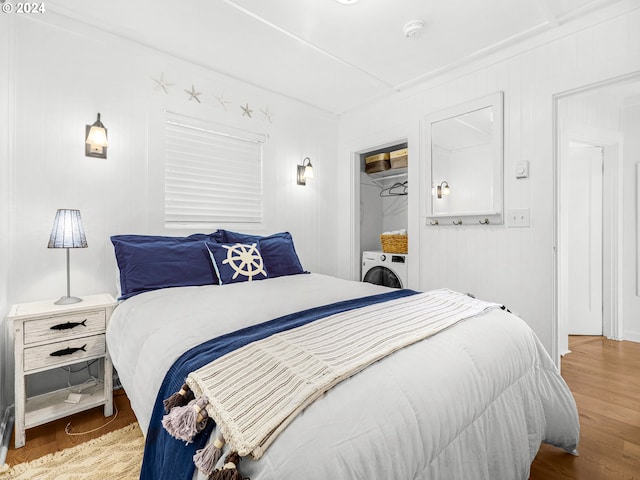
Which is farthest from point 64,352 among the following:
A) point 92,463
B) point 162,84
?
point 162,84

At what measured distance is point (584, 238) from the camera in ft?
11.5

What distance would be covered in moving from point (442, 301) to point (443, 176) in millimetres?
1619

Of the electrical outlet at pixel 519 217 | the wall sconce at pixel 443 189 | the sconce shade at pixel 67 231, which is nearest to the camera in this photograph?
the sconce shade at pixel 67 231

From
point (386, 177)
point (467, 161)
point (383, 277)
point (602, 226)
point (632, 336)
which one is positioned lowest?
point (632, 336)

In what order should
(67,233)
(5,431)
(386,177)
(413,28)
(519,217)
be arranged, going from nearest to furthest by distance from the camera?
(5,431)
(67,233)
(413,28)
(519,217)
(386,177)

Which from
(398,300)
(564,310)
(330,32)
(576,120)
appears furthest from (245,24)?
(564,310)

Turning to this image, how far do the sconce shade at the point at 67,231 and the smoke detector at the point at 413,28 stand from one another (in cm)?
248

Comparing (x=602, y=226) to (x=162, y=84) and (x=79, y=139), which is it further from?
(x=79, y=139)

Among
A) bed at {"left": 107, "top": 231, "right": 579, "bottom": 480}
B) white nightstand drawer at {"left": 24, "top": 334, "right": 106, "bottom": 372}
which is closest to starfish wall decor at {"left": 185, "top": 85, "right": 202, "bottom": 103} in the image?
bed at {"left": 107, "top": 231, "right": 579, "bottom": 480}

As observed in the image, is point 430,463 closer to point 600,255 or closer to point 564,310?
point 564,310

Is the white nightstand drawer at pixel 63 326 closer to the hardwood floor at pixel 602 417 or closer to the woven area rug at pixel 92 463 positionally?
the woven area rug at pixel 92 463

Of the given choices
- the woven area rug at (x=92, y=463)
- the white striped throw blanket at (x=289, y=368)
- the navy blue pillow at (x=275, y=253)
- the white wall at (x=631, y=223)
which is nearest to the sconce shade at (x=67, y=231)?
the navy blue pillow at (x=275, y=253)

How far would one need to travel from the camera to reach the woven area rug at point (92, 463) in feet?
4.80

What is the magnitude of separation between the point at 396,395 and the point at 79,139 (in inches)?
100
